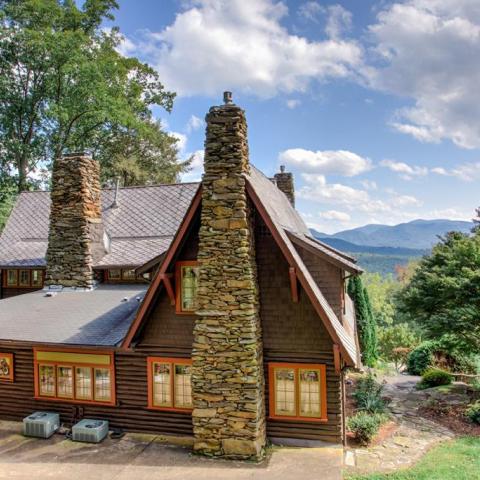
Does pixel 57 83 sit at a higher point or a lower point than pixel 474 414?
higher

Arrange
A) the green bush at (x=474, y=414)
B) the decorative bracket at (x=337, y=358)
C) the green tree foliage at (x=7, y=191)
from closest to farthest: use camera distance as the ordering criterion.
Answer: the decorative bracket at (x=337, y=358), the green bush at (x=474, y=414), the green tree foliage at (x=7, y=191)

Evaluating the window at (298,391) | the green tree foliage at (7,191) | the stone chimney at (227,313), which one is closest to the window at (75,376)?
the stone chimney at (227,313)

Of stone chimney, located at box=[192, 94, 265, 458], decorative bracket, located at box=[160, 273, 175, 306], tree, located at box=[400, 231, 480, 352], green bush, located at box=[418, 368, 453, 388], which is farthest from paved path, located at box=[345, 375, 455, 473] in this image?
decorative bracket, located at box=[160, 273, 175, 306]

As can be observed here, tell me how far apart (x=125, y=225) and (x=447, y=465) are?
13.1 meters

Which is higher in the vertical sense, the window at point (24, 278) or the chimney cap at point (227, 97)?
the chimney cap at point (227, 97)

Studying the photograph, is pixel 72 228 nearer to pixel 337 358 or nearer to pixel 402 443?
pixel 337 358

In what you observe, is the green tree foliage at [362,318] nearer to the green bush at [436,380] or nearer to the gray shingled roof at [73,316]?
the green bush at [436,380]

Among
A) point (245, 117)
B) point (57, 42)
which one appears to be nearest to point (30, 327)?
point (245, 117)

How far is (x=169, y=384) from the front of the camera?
10.8 meters

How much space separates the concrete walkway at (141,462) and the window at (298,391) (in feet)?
2.61

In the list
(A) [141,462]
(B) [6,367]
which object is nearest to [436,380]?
(A) [141,462]

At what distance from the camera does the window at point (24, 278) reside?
16.8 meters

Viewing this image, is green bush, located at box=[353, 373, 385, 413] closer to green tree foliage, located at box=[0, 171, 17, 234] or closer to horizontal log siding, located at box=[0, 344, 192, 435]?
horizontal log siding, located at box=[0, 344, 192, 435]

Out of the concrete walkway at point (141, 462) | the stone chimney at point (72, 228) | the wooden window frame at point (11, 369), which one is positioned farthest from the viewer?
the stone chimney at point (72, 228)
